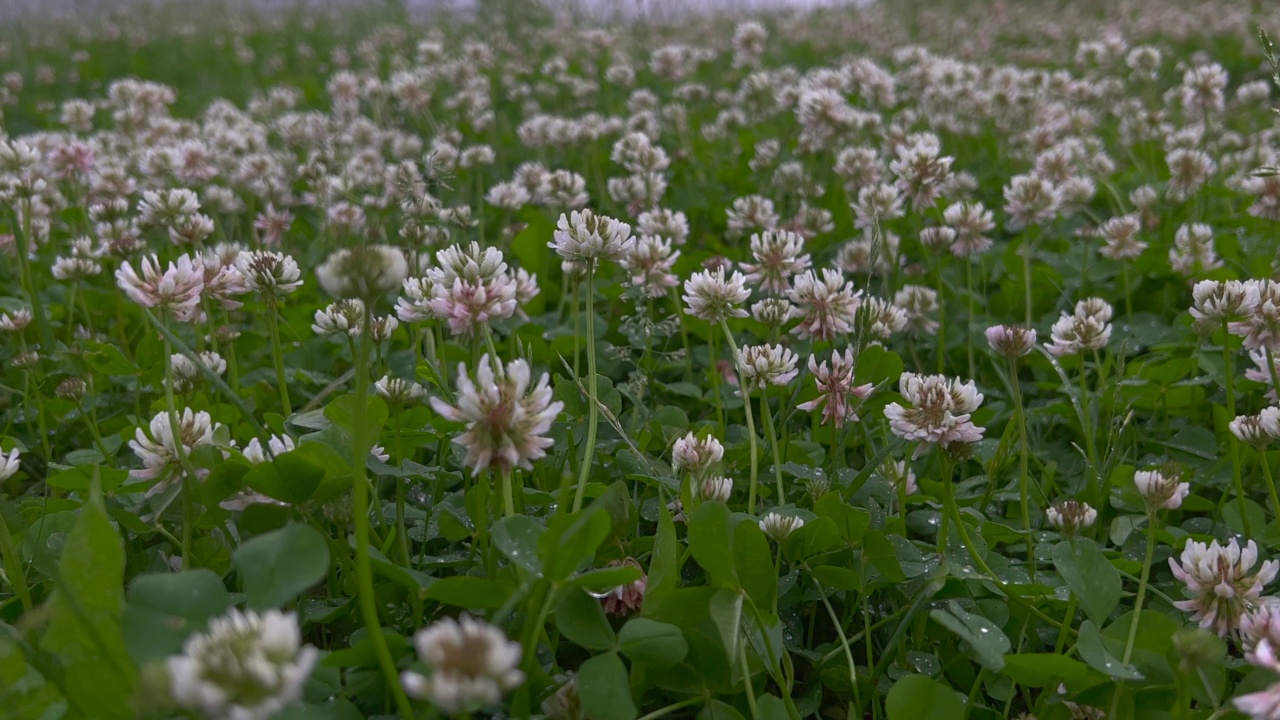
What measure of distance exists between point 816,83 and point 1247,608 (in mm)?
2245

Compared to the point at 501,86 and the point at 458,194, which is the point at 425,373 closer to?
the point at 458,194

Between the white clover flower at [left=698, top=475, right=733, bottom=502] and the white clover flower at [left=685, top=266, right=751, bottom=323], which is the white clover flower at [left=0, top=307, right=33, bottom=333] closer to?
the white clover flower at [left=685, top=266, right=751, bottom=323]

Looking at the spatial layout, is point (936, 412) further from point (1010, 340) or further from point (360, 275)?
point (360, 275)

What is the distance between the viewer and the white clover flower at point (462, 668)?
690 millimetres

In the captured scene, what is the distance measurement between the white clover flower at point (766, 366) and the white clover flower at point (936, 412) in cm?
21

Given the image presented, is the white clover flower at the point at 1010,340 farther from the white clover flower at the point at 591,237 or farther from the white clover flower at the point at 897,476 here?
the white clover flower at the point at 591,237

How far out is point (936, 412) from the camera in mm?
1243

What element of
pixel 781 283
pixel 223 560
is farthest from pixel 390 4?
pixel 223 560

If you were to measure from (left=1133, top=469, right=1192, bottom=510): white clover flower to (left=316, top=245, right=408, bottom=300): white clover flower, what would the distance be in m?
0.89

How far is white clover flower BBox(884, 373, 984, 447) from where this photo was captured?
1236 mm

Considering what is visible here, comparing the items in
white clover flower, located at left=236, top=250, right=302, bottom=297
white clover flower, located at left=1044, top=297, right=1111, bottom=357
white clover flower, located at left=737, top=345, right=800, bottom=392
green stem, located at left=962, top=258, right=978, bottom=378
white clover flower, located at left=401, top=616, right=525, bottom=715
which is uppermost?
white clover flower, located at left=236, top=250, right=302, bottom=297

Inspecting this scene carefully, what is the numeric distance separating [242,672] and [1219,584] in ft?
3.40

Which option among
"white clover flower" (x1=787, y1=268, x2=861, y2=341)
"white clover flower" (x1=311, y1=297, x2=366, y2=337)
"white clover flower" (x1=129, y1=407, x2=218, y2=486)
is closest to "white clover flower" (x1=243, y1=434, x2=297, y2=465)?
"white clover flower" (x1=129, y1=407, x2=218, y2=486)

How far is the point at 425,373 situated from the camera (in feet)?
4.73
